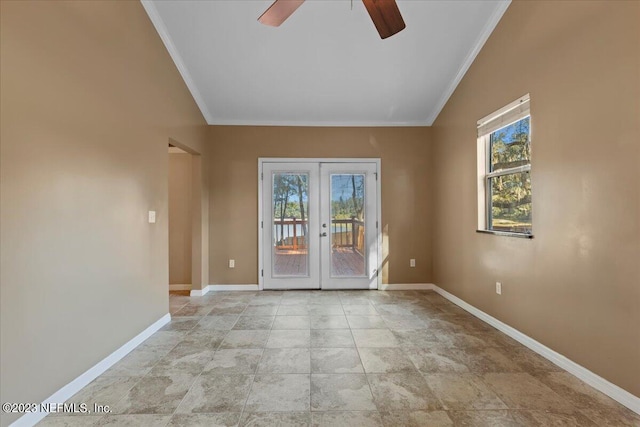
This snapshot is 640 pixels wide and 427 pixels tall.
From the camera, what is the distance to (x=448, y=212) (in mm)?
4125

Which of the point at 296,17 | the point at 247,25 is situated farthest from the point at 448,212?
the point at 247,25

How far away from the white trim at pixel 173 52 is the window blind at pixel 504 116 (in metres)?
3.44

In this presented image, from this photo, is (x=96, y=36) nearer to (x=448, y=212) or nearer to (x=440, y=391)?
(x=440, y=391)

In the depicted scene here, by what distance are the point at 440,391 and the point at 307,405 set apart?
34.4 inches

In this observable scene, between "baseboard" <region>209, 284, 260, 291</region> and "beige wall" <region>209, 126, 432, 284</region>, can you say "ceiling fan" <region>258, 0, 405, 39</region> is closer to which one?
"beige wall" <region>209, 126, 432, 284</region>

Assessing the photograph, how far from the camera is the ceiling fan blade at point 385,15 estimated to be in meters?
1.84

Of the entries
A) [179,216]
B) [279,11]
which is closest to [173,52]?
[279,11]

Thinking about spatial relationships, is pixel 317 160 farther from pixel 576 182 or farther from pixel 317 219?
pixel 576 182

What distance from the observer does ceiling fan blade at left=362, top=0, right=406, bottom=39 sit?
72.3 inches

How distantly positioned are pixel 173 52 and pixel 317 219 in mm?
2775

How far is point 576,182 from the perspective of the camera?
2.15 m

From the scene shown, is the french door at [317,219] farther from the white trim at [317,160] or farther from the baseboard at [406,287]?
the baseboard at [406,287]

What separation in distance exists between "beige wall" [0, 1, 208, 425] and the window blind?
3.44m

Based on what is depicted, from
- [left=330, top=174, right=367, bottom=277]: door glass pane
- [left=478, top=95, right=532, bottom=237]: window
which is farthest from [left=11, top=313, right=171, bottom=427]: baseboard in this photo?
[left=478, top=95, right=532, bottom=237]: window
